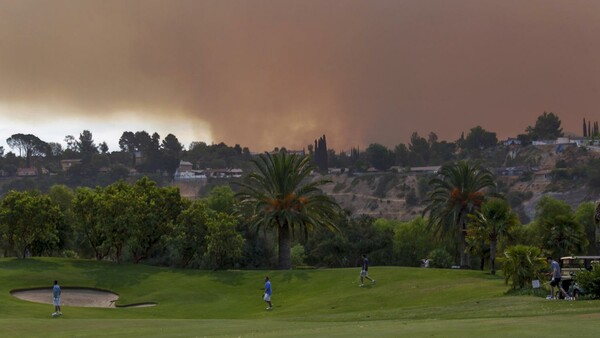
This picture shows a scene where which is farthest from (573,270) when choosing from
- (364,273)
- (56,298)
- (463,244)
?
(463,244)

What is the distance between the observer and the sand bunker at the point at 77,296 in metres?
60.8

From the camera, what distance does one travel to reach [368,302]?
172 ft

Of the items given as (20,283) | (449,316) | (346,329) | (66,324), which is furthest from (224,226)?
(346,329)

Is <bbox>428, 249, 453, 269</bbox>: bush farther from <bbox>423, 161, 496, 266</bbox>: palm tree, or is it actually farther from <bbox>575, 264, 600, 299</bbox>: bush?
<bbox>575, 264, 600, 299</bbox>: bush

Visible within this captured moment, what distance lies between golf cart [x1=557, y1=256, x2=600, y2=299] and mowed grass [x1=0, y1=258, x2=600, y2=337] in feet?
6.76

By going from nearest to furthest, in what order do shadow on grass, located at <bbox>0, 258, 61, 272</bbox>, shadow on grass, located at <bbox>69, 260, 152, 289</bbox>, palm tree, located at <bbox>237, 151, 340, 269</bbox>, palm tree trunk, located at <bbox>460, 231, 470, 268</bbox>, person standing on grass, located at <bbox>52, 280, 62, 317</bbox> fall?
person standing on grass, located at <bbox>52, 280, 62, 317</bbox>
shadow on grass, located at <bbox>69, 260, 152, 289</bbox>
shadow on grass, located at <bbox>0, 258, 61, 272</bbox>
palm tree, located at <bbox>237, 151, 340, 269</bbox>
palm tree trunk, located at <bbox>460, 231, 470, 268</bbox>

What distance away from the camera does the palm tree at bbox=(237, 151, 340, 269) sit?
7569 centimetres

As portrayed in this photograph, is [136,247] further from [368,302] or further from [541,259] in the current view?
[541,259]

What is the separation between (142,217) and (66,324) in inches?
1573

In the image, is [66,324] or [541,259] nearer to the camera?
[66,324]

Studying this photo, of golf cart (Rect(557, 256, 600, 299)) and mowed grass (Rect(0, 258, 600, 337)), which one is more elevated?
golf cart (Rect(557, 256, 600, 299))

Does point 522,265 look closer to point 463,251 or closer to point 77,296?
point 463,251

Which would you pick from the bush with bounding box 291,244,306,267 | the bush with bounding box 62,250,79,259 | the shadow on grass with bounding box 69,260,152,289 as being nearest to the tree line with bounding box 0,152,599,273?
the shadow on grass with bounding box 69,260,152,289

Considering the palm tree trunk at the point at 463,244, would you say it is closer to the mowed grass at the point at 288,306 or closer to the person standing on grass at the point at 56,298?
the mowed grass at the point at 288,306
